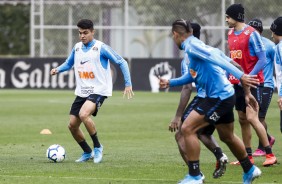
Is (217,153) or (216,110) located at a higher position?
(216,110)

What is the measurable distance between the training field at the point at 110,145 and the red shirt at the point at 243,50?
1447 mm

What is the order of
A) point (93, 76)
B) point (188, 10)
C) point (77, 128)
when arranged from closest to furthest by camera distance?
point (77, 128), point (93, 76), point (188, 10)

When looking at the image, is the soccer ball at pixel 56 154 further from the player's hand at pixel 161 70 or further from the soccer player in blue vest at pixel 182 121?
the player's hand at pixel 161 70

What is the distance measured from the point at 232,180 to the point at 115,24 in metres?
26.7

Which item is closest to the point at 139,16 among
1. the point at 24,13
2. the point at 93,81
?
the point at 24,13

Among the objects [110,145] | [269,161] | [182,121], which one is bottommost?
[110,145]

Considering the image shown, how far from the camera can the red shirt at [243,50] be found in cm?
1374

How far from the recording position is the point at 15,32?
4978 centimetres

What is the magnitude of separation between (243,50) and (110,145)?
424cm

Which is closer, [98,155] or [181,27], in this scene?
[181,27]

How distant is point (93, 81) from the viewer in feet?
48.6

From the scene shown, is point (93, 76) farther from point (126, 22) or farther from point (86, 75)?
point (126, 22)

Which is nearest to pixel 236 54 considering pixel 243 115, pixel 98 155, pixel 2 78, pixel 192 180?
pixel 243 115

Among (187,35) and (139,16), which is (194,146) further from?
(139,16)
